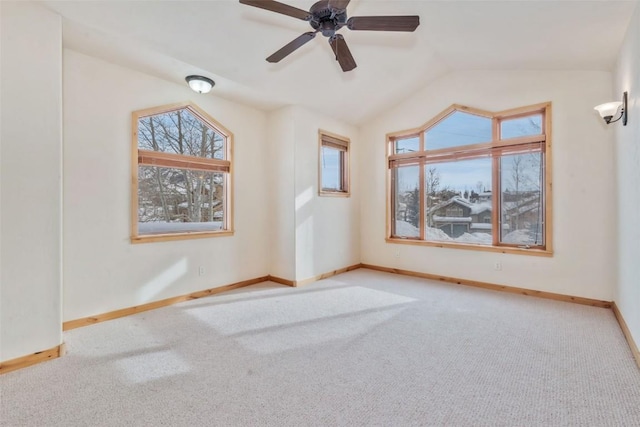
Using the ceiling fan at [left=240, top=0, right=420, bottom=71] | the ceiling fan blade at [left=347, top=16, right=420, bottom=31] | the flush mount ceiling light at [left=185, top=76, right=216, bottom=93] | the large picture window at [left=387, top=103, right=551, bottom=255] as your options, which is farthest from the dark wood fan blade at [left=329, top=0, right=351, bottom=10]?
the large picture window at [left=387, top=103, right=551, bottom=255]

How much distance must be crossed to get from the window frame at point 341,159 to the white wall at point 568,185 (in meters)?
1.87

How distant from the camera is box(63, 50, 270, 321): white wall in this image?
3.00 metres

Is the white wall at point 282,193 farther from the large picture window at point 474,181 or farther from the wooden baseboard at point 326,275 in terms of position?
the large picture window at point 474,181

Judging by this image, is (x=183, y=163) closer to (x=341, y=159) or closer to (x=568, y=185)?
(x=341, y=159)

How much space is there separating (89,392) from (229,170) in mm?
2969

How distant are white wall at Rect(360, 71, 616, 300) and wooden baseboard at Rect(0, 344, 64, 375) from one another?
184 inches

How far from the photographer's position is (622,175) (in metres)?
3.05

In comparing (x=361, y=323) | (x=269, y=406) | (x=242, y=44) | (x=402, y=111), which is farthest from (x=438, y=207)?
(x=269, y=406)

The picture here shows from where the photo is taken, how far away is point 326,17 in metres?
2.24

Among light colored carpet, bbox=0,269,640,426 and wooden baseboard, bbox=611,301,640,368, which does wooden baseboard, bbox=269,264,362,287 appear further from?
wooden baseboard, bbox=611,301,640,368

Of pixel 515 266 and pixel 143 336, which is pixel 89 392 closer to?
pixel 143 336

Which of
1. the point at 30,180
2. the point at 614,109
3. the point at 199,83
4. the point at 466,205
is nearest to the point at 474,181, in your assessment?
the point at 466,205

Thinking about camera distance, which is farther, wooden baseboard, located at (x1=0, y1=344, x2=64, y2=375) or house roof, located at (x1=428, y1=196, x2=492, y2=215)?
house roof, located at (x1=428, y1=196, x2=492, y2=215)

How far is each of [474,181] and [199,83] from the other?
399cm
